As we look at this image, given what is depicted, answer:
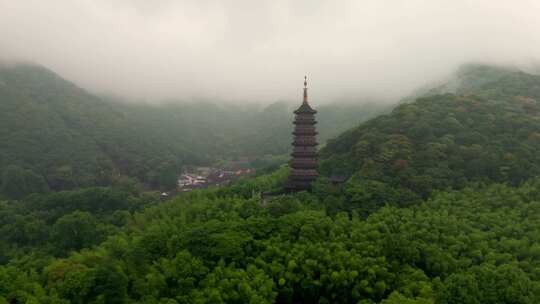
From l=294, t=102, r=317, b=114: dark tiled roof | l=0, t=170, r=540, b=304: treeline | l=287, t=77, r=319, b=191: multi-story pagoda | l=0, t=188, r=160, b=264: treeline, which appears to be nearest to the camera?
l=0, t=170, r=540, b=304: treeline

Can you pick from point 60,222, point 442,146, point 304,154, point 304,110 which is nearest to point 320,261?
point 304,154

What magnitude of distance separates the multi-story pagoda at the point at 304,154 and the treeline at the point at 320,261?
22.3ft

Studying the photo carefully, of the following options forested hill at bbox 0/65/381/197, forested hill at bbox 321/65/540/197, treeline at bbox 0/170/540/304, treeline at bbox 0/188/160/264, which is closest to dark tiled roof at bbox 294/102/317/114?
forested hill at bbox 321/65/540/197

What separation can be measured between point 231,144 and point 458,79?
2888 inches

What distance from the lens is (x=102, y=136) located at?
4323 inches

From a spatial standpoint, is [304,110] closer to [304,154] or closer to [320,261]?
[304,154]

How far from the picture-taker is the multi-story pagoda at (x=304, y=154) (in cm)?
4475

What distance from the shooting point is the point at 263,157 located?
122 meters

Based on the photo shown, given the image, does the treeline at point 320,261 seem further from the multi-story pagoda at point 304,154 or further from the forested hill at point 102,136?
the forested hill at point 102,136

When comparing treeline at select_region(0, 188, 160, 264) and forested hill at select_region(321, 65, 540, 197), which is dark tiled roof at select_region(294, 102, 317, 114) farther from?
treeline at select_region(0, 188, 160, 264)

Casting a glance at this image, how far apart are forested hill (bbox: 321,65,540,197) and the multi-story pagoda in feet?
10.4

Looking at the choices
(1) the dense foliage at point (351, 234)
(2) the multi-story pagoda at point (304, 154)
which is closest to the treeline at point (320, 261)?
(1) the dense foliage at point (351, 234)

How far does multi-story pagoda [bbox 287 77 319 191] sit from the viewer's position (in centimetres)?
4475

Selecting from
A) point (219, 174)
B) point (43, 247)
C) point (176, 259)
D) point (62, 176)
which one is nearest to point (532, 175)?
point (176, 259)
